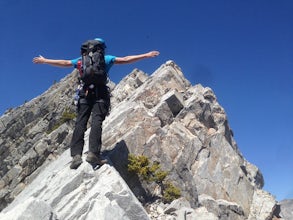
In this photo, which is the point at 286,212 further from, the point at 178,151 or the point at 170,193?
the point at 170,193

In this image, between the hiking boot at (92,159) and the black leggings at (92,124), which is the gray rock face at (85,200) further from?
the black leggings at (92,124)

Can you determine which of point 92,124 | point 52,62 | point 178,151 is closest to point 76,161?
point 92,124

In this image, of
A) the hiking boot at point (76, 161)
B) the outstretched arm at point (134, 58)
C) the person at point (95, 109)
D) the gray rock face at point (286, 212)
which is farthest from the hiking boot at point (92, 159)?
the gray rock face at point (286, 212)

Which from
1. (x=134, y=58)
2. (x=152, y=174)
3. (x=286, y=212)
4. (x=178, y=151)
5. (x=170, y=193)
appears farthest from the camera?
(x=286, y=212)

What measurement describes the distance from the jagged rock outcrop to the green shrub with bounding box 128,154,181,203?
1.35 feet

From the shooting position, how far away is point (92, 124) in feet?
44.8

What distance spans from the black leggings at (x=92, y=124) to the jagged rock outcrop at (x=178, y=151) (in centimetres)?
86

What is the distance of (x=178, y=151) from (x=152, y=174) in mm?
5159

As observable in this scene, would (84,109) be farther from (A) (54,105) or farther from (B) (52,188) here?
(A) (54,105)

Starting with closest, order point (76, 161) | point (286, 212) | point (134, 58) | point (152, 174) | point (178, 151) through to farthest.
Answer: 1. point (76, 161)
2. point (134, 58)
3. point (152, 174)
4. point (178, 151)
5. point (286, 212)

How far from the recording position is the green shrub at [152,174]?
2005 centimetres

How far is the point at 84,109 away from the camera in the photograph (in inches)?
555

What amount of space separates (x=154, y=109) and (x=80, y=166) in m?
14.4

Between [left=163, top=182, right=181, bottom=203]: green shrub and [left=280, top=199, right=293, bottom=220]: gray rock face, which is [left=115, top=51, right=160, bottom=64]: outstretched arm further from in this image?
[left=280, top=199, right=293, bottom=220]: gray rock face
